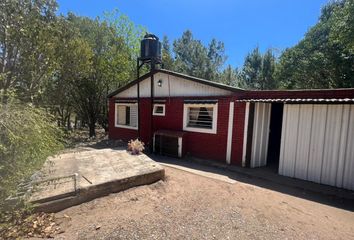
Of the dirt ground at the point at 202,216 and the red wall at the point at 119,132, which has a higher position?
the red wall at the point at 119,132

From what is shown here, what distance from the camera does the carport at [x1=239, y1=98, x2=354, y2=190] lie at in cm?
538

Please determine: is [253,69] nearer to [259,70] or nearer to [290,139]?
[259,70]

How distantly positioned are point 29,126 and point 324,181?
6420 millimetres

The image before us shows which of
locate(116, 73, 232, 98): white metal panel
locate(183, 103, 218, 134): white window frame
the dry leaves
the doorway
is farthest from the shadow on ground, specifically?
the dry leaves

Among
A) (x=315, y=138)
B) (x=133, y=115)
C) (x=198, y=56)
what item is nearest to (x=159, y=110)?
(x=133, y=115)

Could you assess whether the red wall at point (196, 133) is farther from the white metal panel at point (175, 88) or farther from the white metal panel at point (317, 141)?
the white metal panel at point (317, 141)

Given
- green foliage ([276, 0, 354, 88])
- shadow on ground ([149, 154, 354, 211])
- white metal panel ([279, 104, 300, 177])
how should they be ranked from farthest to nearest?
green foliage ([276, 0, 354, 88]) < white metal panel ([279, 104, 300, 177]) < shadow on ground ([149, 154, 354, 211])

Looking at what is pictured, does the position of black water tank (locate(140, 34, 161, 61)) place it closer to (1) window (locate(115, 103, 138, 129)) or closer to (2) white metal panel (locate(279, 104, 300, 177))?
(1) window (locate(115, 103, 138, 129))

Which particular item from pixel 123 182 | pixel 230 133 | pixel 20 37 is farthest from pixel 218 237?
pixel 20 37

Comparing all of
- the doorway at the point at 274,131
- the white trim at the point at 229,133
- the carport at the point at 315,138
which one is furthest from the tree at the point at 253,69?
the carport at the point at 315,138

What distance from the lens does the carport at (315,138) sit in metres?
5.38

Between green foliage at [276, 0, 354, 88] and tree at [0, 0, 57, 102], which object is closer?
tree at [0, 0, 57, 102]

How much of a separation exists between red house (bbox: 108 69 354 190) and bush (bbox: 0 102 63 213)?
5507 millimetres

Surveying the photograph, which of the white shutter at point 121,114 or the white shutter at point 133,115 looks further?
the white shutter at point 121,114
